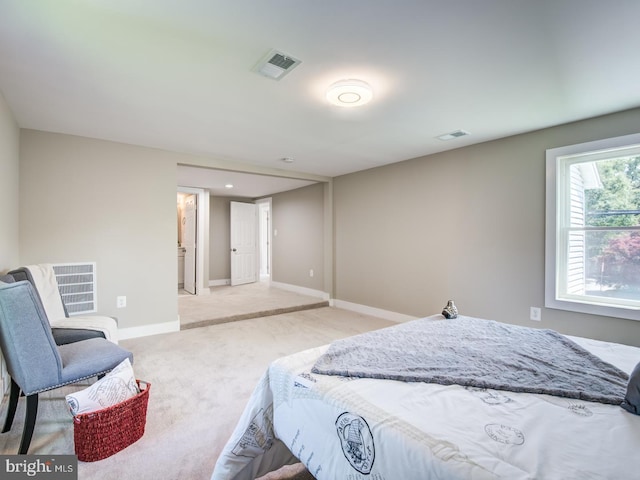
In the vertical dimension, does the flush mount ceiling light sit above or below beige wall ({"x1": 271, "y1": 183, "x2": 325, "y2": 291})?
above

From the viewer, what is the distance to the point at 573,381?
→ 4.02ft

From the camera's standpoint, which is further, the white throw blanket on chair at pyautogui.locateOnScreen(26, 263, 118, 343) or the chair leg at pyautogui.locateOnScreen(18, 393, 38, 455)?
the white throw blanket on chair at pyautogui.locateOnScreen(26, 263, 118, 343)

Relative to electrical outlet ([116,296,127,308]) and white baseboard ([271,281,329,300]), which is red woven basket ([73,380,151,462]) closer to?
electrical outlet ([116,296,127,308])

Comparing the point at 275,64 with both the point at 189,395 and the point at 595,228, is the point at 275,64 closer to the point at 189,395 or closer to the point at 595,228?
the point at 189,395

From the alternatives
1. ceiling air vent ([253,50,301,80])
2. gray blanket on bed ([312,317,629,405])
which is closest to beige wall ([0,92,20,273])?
ceiling air vent ([253,50,301,80])

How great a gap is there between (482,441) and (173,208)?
4.05 m

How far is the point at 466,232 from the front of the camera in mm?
3814

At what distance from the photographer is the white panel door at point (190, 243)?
6379 mm

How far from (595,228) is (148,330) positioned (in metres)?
4.90

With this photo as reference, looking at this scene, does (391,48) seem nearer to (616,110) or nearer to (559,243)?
(616,110)

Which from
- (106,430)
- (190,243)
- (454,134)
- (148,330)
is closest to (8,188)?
(148,330)

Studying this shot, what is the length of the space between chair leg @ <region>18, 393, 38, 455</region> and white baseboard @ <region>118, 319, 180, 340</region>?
210 cm

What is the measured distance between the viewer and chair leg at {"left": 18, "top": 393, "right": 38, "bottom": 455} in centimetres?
164

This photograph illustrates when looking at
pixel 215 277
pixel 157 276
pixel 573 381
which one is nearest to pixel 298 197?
pixel 215 277
